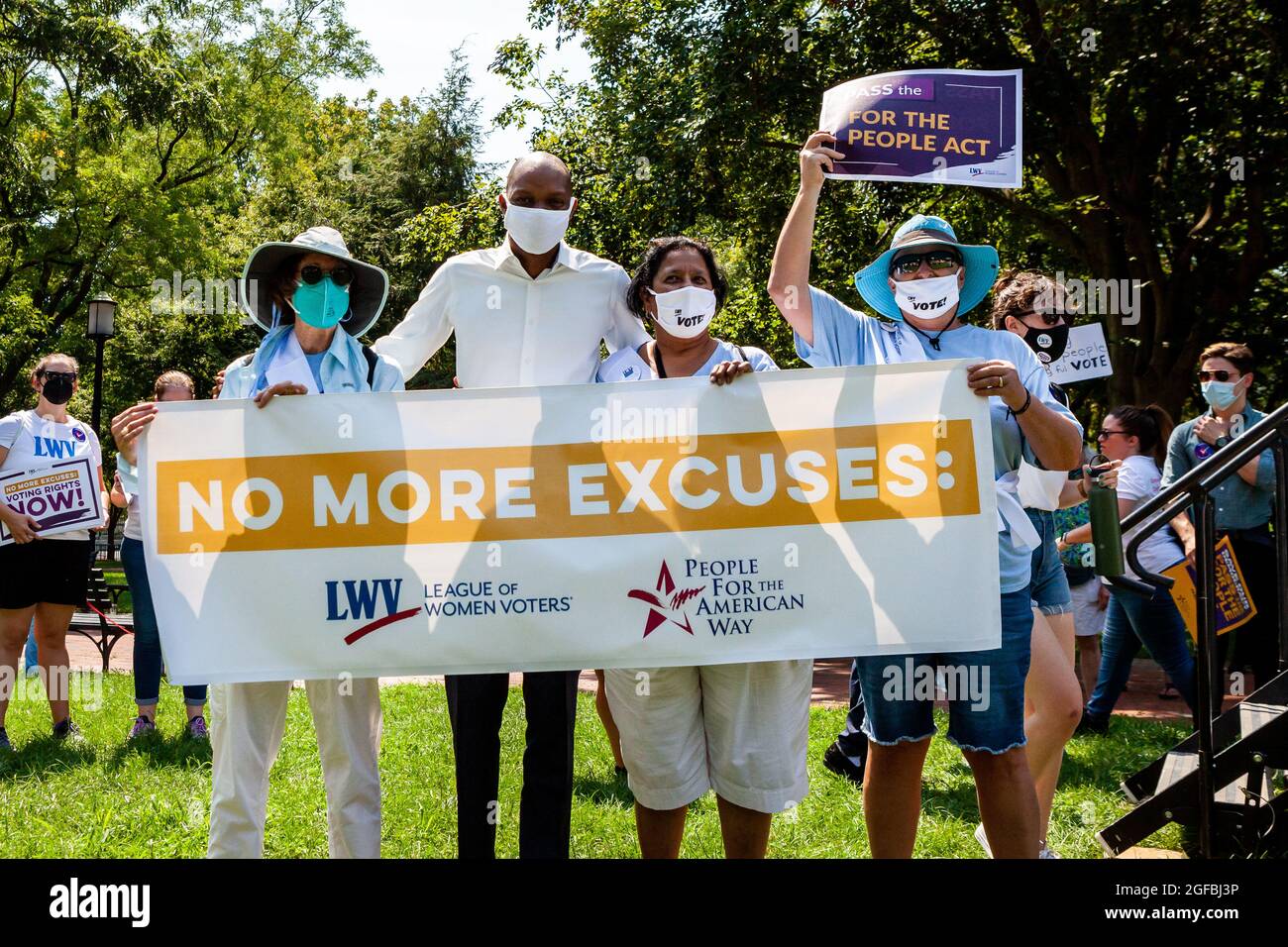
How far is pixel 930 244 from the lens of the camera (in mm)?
3738

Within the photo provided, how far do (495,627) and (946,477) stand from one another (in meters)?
1.52

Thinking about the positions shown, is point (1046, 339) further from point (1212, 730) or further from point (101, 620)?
point (101, 620)

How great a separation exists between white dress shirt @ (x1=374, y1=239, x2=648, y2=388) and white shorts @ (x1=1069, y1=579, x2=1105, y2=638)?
5.04 metres

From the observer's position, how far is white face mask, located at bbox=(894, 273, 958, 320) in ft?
12.4

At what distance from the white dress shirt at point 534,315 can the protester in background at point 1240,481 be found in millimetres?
4144

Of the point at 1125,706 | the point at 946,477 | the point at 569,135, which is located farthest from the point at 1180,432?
the point at 569,135

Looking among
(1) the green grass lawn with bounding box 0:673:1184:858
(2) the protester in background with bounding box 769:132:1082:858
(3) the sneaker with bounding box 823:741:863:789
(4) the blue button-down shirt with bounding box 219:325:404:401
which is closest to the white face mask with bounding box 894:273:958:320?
(2) the protester in background with bounding box 769:132:1082:858

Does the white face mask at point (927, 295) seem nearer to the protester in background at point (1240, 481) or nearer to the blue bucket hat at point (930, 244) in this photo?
the blue bucket hat at point (930, 244)

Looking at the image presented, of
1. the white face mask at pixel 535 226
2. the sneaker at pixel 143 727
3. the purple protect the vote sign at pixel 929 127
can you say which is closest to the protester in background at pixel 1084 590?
the purple protect the vote sign at pixel 929 127

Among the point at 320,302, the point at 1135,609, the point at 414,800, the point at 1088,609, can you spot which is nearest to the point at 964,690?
the point at 320,302

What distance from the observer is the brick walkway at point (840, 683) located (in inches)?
352

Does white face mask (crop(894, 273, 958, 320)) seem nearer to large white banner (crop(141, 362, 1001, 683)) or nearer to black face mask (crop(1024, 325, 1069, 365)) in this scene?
large white banner (crop(141, 362, 1001, 683))
